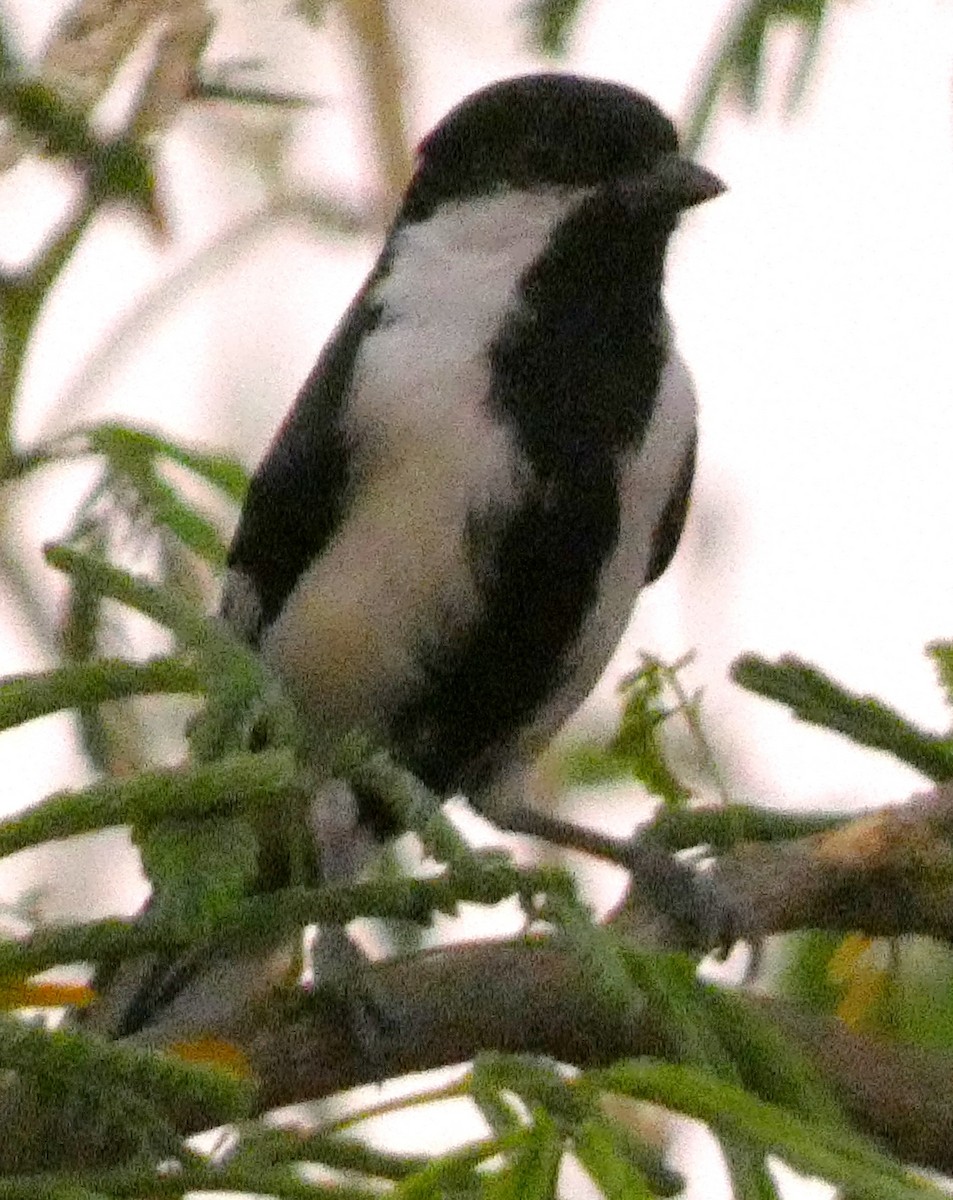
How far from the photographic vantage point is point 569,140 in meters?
1.17

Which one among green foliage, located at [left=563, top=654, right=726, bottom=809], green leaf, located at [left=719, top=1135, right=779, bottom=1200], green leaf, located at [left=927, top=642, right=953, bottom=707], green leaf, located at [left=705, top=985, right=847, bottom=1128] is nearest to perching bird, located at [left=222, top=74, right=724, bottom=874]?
green foliage, located at [left=563, top=654, right=726, bottom=809]

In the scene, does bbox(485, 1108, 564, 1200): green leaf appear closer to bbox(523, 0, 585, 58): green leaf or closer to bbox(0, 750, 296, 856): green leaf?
bbox(0, 750, 296, 856): green leaf

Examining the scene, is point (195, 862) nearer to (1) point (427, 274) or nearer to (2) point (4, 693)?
(2) point (4, 693)

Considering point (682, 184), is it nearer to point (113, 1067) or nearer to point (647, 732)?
point (647, 732)

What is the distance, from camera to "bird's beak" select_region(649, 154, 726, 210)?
1.15m

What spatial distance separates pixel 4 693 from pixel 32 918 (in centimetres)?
31

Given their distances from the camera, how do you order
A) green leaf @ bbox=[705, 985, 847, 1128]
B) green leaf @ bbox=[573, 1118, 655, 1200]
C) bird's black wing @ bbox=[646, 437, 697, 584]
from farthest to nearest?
bird's black wing @ bbox=[646, 437, 697, 584] → green leaf @ bbox=[705, 985, 847, 1128] → green leaf @ bbox=[573, 1118, 655, 1200]

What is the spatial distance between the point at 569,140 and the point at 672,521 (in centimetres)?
24

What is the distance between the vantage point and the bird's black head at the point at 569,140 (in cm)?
115

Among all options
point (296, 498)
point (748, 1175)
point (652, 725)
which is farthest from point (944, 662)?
point (296, 498)

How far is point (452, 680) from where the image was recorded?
3.67 feet

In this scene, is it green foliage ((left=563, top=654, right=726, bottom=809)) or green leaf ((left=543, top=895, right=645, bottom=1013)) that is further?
green foliage ((left=563, top=654, right=726, bottom=809))

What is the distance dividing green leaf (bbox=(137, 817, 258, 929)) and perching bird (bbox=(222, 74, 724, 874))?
64 cm

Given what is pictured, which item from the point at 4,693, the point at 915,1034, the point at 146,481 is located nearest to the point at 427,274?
the point at 146,481
